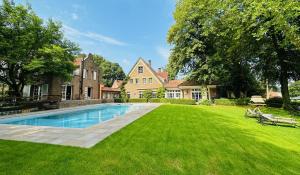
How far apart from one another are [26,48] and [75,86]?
10.2 metres

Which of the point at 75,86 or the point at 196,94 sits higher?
the point at 75,86

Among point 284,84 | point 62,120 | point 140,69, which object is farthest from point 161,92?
point 62,120

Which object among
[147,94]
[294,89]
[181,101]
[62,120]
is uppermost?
[294,89]

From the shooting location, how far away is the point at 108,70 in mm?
59406

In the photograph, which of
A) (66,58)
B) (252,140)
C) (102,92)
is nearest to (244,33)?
(252,140)

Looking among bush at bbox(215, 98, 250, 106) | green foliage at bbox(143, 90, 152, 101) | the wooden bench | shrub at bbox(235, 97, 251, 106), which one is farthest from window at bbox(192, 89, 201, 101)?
the wooden bench

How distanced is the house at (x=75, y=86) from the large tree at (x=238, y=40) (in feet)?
45.5

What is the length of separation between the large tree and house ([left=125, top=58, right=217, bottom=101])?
155 inches

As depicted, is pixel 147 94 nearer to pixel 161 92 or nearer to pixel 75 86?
pixel 161 92

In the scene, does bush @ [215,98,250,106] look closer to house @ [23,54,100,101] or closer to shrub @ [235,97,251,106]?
shrub @ [235,97,251,106]

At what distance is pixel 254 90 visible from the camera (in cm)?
2914

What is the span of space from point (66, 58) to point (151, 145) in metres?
15.3

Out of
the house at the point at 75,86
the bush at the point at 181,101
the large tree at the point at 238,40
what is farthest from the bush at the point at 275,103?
the house at the point at 75,86

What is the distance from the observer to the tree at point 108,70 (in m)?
59.1
